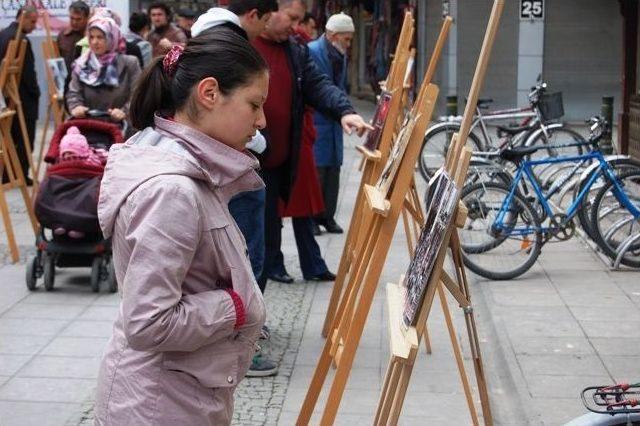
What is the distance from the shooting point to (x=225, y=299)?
2908mm

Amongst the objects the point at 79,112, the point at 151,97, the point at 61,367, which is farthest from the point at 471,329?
the point at 79,112

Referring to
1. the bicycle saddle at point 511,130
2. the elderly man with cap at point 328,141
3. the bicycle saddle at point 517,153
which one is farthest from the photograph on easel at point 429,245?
the bicycle saddle at point 511,130

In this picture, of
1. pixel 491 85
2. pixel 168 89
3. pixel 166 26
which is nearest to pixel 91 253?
pixel 168 89

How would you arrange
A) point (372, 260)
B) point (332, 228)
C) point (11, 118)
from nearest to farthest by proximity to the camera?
point (372, 260)
point (11, 118)
point (332, 228)

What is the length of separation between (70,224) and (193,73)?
532 cm

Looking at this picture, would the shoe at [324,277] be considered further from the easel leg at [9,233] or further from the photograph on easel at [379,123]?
the easel leg at [9,233]

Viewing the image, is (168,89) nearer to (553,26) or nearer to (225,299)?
(225,299)

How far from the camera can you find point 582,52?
21.9m

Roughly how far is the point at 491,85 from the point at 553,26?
1.55 meters

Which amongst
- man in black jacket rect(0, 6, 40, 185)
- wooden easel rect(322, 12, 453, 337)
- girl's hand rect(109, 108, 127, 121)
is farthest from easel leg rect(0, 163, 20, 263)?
man in black jacket rect(0, 6, 40, 185)

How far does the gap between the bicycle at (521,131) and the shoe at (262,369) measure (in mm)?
6555

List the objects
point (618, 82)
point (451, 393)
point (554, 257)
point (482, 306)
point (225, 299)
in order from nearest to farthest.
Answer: point (225, 299) → point (451, 393) → point (482, 306) → point (554, 257) → point (618, 82)

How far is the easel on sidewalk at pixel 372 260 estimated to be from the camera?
180 inches

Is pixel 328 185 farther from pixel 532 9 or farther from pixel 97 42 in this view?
pixel 532 9
